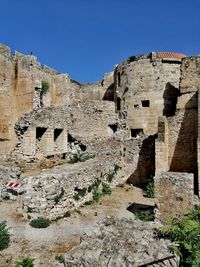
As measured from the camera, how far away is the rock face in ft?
11.9

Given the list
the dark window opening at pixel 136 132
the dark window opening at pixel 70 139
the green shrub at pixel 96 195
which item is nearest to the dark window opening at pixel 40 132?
the dark window opening at pixel 70 139

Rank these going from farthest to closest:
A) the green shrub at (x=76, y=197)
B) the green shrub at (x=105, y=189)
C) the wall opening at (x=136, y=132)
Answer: the wall opening at (x=136, y=132) < the green shrub at (x=105, y=189) < the green shrub at (x=76, y=197)

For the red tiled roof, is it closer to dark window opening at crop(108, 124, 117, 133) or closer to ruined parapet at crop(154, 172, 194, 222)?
dark window opening at crop(108, 124, 117, 133)

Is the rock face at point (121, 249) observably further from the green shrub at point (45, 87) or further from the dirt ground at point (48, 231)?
the green shrub at point (45, 87)

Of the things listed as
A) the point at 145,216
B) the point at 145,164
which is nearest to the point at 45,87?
the point at 145,164

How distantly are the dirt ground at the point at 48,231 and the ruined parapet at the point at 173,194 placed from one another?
5.87ft

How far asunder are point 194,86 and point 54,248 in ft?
35.5

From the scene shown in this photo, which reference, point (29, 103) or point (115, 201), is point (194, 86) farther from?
point (29, 103)

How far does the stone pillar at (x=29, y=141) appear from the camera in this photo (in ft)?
57.7

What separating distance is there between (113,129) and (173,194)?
40.4 ft

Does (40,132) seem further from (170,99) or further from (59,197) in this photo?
(170,99)

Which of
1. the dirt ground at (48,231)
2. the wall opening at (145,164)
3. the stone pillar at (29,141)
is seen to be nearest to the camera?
the dirt ground at (48,231)

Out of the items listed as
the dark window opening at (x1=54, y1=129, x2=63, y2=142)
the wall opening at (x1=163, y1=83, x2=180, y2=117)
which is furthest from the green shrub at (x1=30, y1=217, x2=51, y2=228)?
the wall opening at (x1=163, y1=83, x2=180, y2=117)

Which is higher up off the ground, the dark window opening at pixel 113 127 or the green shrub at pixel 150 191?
the dark window opening at pixel 113 127
